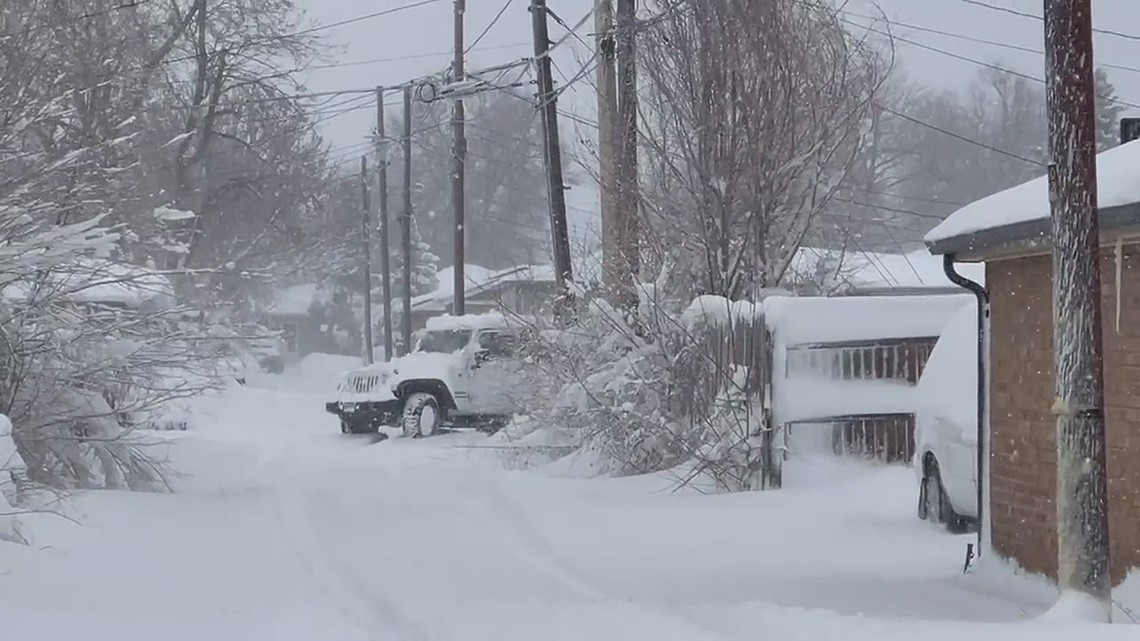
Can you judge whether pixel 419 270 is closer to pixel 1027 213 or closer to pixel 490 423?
pixel 490 423

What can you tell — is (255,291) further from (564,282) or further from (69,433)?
(69,433)

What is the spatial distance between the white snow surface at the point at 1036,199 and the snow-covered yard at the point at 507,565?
2.19 metres

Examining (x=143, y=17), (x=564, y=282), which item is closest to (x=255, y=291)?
(x=143, y=17)

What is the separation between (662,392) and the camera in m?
16.0

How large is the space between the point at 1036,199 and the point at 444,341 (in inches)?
666

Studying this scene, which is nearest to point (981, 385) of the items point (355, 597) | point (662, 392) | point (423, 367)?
point (355, 597)

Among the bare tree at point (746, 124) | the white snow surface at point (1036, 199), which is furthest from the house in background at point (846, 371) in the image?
the white snow surface at point (1036, 199)

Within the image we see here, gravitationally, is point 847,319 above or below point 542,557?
above

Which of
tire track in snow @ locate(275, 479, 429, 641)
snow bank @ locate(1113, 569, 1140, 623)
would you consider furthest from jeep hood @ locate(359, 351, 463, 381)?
snow bank @ locate(1113, 569, 1140, 623)

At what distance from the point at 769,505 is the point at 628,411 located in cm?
293

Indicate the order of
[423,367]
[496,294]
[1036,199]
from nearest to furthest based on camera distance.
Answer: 1. [1036,199]
2. [496,294]
3. [423,367]

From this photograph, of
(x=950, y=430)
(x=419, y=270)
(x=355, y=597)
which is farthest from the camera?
(x=419, y=270)

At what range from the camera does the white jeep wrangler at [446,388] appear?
24031 millimetres

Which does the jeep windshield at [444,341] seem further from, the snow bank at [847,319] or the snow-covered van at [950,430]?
the snow-covered van at [950,430]
